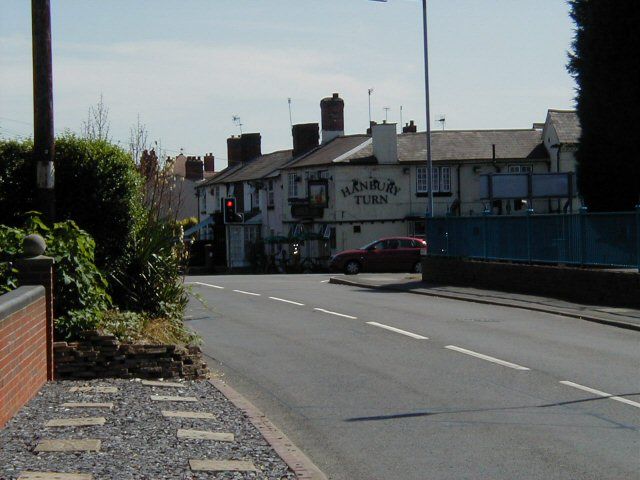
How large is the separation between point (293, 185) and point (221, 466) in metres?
54.9

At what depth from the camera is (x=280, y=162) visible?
69.4 meters

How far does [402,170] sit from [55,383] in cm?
4791

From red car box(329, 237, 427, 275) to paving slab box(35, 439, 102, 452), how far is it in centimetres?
3776

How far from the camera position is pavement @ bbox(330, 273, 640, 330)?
1919 centimetres

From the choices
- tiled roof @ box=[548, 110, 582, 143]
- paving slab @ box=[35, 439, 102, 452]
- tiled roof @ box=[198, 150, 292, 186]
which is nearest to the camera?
paving slab @ box=[35, 439, 102, 452]

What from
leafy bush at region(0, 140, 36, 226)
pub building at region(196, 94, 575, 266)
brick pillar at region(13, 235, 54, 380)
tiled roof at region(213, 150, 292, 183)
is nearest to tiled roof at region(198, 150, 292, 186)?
tiled roof at region(213, 150, 292, 183)

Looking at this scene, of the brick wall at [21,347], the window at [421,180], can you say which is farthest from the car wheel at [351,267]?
the brick wall at [21,347]

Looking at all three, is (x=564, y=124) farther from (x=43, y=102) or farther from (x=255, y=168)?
(x=43, y=102)

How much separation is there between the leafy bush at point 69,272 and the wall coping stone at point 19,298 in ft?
3.68

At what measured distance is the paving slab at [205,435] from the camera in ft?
26.6

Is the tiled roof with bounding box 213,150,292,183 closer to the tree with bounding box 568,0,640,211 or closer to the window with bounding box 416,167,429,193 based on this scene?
the window with bounding box 416,167,429,193

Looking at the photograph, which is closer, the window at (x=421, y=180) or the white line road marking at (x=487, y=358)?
the white line road marking at (x=487, y=358)

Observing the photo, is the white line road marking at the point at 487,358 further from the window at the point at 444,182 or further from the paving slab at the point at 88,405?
the window at the point at 444,182

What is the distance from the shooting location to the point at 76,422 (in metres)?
8.27
